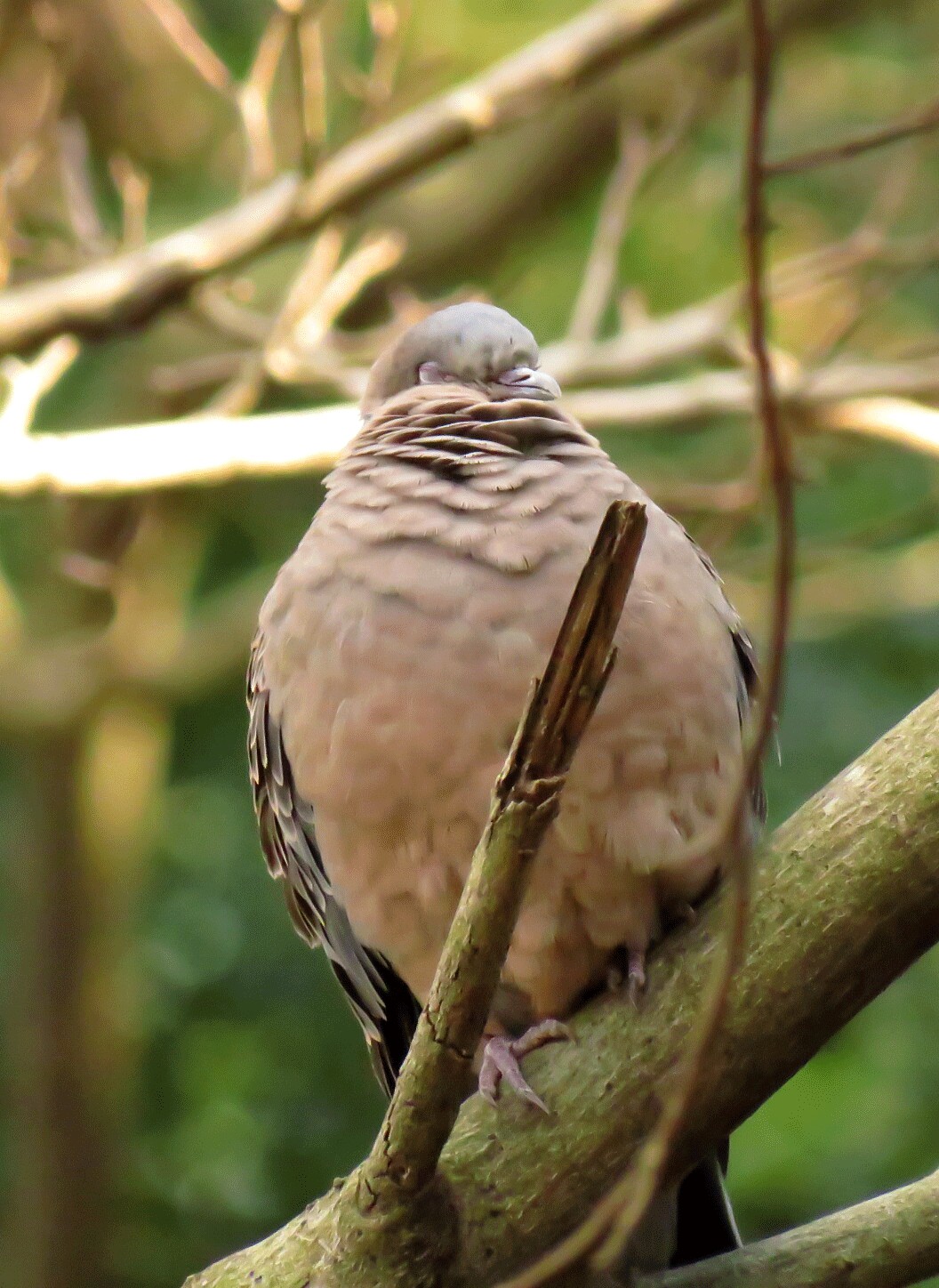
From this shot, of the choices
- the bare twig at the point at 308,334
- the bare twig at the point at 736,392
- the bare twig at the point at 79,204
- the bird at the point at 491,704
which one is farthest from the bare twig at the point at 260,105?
the bird at the point at 491,704

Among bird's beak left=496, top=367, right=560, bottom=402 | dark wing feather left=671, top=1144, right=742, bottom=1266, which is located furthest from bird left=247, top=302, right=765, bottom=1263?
bird's beak left=496, top=367, right=560, bottom=402

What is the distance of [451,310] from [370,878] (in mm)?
1147

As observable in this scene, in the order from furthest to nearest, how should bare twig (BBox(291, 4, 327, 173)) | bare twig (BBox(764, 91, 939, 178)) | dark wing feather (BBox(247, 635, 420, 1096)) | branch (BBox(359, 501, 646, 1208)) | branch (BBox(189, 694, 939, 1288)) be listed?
1. bare twig (BBox(291, 4, 327, 173))
2. dark wing feather (BBox(247, 635, 420, 1096))
3. branch (BBox(189, 694, 939, 1288))
4. branch (BBox(359, 501, 646, 1208))
5. bare twig (BBox(764, 91, 939, 178))

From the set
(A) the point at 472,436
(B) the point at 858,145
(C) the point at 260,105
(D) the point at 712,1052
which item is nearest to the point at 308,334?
(C) the point at 260,105

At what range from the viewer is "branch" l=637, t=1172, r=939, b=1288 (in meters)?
2.41

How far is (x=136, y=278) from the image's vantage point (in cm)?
482

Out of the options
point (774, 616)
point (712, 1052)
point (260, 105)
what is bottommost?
point (712, 1052)

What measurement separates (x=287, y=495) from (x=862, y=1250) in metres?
4.69

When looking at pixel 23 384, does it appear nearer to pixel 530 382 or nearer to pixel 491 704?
pixel 530 382

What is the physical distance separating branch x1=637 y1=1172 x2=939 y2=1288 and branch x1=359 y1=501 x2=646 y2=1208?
64cm

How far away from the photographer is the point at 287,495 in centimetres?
665

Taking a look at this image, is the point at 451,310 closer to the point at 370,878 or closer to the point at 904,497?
the point at 370,878

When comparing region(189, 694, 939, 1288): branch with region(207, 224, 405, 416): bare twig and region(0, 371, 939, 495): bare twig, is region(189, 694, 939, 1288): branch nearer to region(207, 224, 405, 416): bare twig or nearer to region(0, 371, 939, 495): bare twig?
region(0, 371, 939, 495): bare twig

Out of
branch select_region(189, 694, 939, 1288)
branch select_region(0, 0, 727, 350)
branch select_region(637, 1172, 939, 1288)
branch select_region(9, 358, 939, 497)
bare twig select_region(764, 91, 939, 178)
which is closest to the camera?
bare twig select_region(764, 91, 939, 178)
